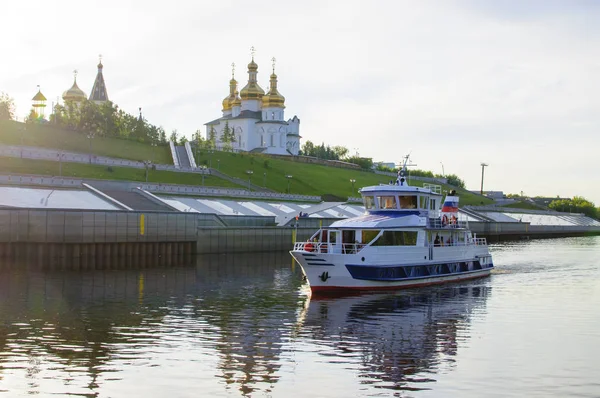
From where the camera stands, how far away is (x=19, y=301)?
147 feet

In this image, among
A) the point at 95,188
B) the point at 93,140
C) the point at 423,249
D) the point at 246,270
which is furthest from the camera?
the point at 93,140

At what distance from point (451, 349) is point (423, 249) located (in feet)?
80.4

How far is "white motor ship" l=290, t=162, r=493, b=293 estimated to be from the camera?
52.0 meters

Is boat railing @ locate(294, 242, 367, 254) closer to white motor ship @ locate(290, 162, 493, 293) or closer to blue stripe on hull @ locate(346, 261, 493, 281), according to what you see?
white motor ship @ locate(290, 162, 493, 293)

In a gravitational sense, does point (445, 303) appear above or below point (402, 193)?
below

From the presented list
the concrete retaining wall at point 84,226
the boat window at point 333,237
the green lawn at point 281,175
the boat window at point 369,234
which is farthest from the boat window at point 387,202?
the green lawn at point 281,175

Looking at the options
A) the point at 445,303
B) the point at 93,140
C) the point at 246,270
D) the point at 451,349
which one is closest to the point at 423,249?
the point at 445,303

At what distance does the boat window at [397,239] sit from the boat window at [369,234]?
0.54 meters

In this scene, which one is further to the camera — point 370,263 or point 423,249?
point 423,249

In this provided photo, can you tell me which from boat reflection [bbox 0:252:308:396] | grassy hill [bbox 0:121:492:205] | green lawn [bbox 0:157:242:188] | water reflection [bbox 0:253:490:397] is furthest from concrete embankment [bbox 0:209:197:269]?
grassy hill [bbox 0:121:492:205]

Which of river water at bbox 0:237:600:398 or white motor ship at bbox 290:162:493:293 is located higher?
white motor ship at bbox 290:162:493:293

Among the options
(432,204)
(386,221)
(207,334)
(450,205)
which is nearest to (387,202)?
(386,221)

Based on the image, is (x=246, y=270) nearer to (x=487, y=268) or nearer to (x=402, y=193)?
(x=402, y=193)

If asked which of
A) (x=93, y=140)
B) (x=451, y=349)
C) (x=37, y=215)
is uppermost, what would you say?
(x=93, y=140)
